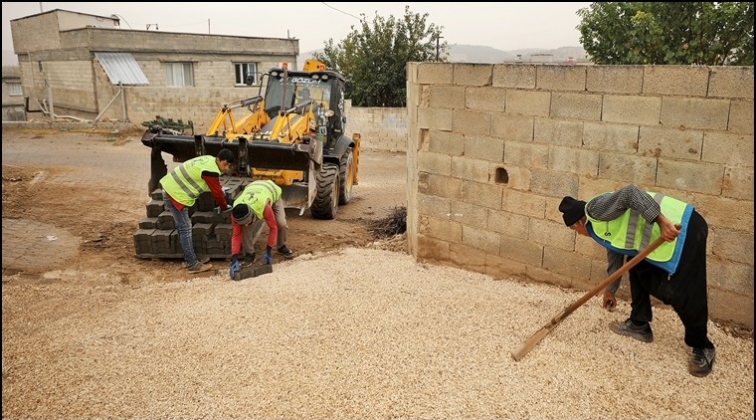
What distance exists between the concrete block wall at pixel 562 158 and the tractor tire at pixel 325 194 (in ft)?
8.28

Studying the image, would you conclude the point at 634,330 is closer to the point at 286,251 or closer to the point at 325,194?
the point at 286,251

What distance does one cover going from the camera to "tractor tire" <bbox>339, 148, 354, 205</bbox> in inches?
394

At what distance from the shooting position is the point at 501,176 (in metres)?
5.48

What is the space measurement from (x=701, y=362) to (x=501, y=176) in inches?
92.6

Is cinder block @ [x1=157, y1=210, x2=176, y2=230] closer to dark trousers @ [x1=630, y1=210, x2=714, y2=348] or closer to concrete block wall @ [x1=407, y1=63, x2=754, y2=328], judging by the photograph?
concrete block wall @ [x1=407, y1=63, x2=754, y2=328]

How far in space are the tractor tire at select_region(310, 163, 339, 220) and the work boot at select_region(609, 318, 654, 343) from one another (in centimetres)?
533

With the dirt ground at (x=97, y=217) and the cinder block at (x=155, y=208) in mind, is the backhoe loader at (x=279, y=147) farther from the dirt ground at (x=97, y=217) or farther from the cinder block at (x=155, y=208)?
the dirt ground at (x=97, y=217)

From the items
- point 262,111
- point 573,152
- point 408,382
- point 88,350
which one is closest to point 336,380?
point 408,382

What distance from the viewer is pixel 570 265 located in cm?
514

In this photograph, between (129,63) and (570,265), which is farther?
(129,63)

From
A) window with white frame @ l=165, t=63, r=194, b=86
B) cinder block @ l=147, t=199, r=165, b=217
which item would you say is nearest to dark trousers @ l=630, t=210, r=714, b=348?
cinder block @ l=147, t=199, r=165, b=217

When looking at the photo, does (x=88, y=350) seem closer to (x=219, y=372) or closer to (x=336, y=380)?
(x=219, y=372)

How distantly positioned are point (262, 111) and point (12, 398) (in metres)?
6.69

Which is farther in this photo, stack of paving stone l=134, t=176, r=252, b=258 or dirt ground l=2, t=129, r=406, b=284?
stack of paving stone l=134, t=176, r=252, b=258
